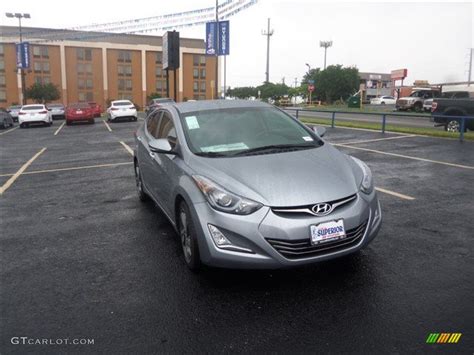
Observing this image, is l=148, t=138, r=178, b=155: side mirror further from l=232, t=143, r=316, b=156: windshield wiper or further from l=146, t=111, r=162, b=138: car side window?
l=146, t=111, r=162, b=138: car side window

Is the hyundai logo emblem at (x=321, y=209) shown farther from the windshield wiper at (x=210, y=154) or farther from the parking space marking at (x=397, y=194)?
the parking space marking at (x=397, y=194)

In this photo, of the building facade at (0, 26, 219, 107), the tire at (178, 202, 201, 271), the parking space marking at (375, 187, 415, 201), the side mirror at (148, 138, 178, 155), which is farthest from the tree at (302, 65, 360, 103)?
the tire at (178, 202, 201, 271)

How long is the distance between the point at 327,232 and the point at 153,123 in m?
3.53

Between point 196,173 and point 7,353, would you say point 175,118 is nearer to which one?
point 196,173

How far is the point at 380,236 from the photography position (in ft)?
16.2

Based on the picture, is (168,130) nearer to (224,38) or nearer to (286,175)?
(286,175)

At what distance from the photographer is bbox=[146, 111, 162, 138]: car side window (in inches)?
234

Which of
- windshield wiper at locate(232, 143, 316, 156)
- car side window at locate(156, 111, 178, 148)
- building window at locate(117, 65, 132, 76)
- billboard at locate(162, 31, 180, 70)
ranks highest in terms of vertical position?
building window at locate(117, 65, 132, 76)

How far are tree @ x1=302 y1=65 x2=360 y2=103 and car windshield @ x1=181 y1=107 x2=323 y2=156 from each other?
3049 inches

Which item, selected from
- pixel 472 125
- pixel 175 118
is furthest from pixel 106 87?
pixel 175 118

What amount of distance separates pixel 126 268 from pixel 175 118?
182 centimetres

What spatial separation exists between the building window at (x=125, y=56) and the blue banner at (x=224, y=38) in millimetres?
61911

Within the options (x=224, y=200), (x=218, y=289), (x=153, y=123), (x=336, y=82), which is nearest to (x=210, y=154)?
(x=224, y=200)

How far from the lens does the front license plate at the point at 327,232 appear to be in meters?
3.45
